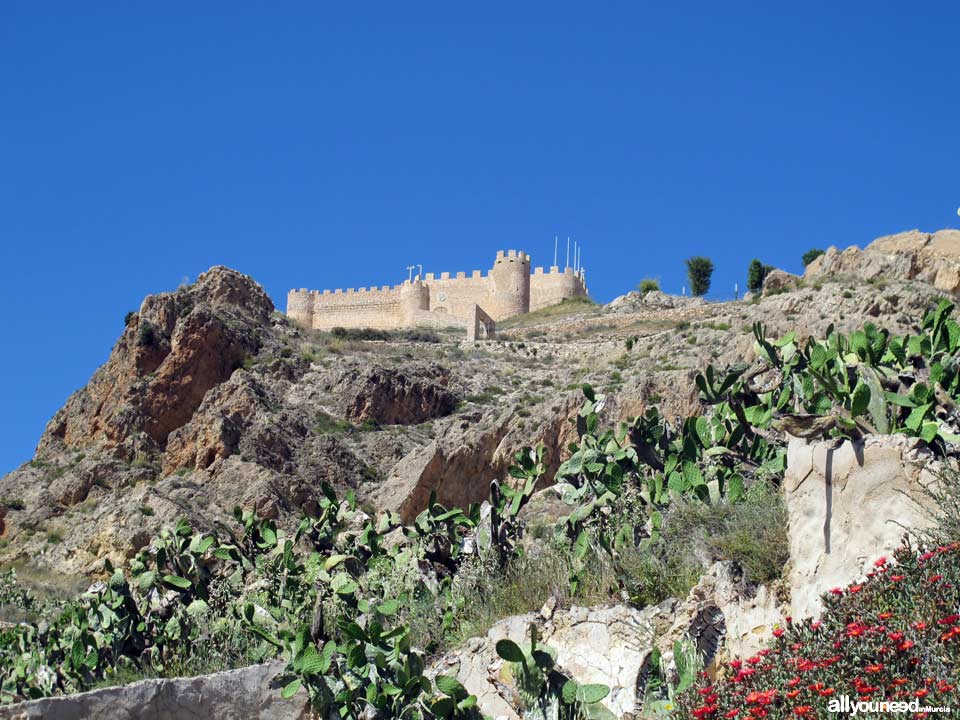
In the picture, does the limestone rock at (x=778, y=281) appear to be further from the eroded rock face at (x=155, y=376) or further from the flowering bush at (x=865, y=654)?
the flowering bush at (x=865, y=654)

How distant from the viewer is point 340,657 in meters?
Result: 8.93

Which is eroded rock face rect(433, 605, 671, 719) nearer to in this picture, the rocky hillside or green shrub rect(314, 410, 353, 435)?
the rocky hillside

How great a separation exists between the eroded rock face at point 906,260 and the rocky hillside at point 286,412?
0.08 meters

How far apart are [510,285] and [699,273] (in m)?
13.7

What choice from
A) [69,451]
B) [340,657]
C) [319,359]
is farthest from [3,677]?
[319,359]

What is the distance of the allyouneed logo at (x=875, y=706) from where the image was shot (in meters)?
6.05

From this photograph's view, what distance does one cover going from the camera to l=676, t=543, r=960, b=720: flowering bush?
21.0 feet

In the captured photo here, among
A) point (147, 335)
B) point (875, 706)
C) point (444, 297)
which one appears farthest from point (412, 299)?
point (875, 706)

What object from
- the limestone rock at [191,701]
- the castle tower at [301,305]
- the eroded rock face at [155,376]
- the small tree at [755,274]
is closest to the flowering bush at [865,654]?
the limestone rock at [191,701]

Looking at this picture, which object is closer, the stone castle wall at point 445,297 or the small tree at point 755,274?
the small tree at point 755,274

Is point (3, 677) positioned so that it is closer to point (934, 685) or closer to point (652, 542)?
point (652, 542)

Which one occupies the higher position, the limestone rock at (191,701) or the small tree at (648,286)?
the small tree at (648,286)

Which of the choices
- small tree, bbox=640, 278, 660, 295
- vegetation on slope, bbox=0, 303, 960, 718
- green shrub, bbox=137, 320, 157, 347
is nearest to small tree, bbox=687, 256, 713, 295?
small tree, bbox=640, 278, 660, 295

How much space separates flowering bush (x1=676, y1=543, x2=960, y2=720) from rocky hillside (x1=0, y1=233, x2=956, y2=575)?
42.4ft
